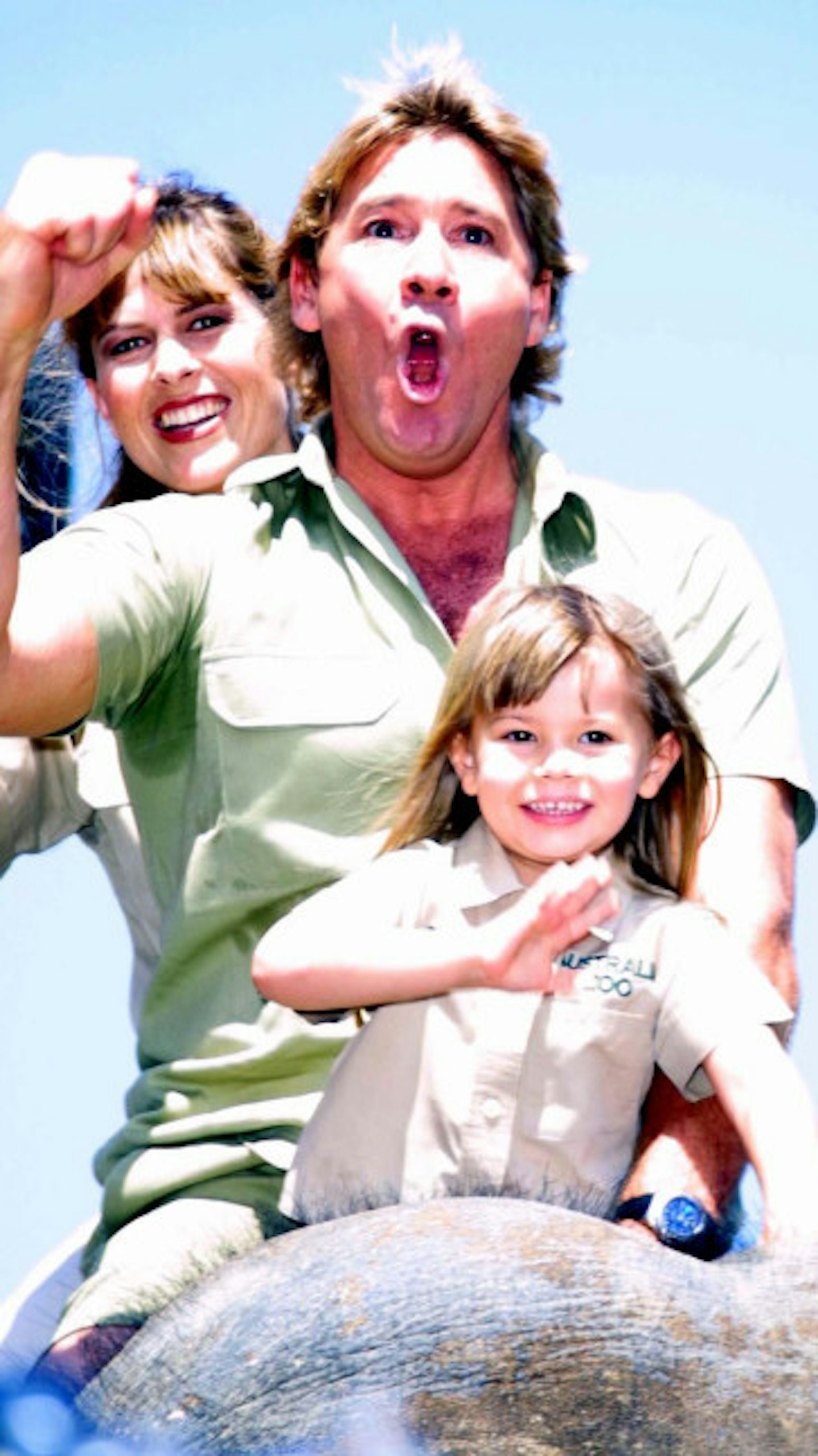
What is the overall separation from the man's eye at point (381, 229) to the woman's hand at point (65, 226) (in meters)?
1.00

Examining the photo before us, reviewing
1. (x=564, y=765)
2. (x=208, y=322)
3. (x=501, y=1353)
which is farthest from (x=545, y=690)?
(x=208, y=322)

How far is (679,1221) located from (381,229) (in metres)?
1.76

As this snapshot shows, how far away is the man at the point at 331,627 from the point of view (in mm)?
4148

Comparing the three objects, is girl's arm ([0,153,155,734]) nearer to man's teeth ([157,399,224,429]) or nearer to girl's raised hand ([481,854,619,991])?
girl's raised hand ([481,854,619,991])

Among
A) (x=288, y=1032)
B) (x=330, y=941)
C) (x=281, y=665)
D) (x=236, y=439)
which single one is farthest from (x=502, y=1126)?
(x=236, y=439)

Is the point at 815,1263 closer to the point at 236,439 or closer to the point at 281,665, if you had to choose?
the point at 281,665

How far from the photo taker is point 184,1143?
4.21 metres

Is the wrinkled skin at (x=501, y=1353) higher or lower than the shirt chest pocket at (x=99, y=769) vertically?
higher

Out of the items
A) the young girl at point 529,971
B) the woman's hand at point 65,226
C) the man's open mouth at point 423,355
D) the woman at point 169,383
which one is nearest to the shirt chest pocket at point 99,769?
the woman at point 169,383

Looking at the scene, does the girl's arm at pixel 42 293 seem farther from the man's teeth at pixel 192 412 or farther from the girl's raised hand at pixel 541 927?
the man's teeth at pixel 192 412

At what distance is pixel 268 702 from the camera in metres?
4.28

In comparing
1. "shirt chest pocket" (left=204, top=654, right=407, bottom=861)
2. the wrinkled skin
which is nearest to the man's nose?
"shirt chest pocket" (left=204, top=654, right=407, bottom=861)

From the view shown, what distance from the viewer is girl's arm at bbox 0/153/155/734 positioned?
3.58 metres

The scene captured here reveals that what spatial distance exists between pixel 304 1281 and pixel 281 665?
4.66 feet
